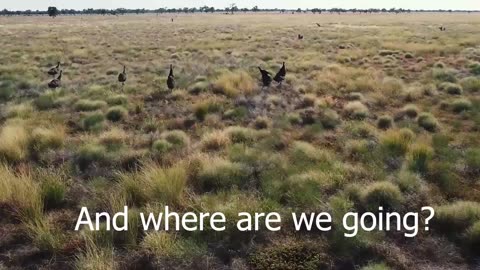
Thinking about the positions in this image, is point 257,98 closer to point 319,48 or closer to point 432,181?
point 432,181

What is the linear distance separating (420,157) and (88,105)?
10.0 meters

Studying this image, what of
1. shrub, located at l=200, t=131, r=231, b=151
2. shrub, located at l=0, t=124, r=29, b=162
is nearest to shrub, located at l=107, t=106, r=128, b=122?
shrub, located at l=0, t=124, r=29, b=162

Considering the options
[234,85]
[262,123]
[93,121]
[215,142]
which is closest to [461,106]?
[262,123]

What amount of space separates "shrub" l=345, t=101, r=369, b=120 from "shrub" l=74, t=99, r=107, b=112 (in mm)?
7614

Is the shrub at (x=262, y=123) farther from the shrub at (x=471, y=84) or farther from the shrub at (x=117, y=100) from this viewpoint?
the shrub at (x=471, y=84)

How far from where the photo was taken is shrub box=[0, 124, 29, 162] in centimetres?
889

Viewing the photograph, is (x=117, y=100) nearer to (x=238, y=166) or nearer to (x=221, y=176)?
(x=238, y=166)

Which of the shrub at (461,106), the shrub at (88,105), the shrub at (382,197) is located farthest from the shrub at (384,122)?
the shrub at (88,105)

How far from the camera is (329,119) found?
12.4 metres

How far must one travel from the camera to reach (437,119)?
12.6m

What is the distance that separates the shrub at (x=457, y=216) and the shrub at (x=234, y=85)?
10.0 m

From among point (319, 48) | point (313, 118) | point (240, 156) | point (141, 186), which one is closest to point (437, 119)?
point (313, 118)

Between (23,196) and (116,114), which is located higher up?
(23,196)

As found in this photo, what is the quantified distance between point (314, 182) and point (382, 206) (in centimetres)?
117
